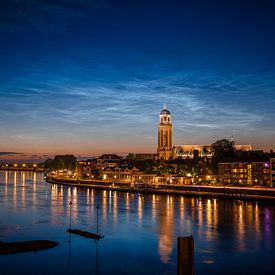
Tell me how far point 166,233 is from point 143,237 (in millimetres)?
1655

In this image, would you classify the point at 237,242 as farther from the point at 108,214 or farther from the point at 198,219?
the point at 108,214

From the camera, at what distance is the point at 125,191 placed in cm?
5103

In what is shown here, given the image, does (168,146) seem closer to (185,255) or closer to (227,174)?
(227,174)

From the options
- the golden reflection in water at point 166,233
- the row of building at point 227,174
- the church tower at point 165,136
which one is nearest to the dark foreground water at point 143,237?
the golden reflection in water at point 166,233

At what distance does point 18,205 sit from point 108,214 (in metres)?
9.33

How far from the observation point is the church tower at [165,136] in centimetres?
9200

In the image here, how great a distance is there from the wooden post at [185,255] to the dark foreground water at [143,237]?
10.5 metres

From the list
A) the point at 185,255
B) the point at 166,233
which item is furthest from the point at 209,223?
the point at 185,255

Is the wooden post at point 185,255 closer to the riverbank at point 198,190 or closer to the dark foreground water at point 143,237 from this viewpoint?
the dark foreground water at point 143,237

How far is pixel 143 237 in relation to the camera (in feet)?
68.2

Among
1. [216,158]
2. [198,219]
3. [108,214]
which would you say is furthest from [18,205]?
[216,158]

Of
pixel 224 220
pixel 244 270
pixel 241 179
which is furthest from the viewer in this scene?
pixel 241 179

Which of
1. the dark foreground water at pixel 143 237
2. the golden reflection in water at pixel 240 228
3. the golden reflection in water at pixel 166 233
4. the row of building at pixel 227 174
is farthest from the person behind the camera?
the row of building at pixel 227 174

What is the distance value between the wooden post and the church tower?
86412 millimetres
